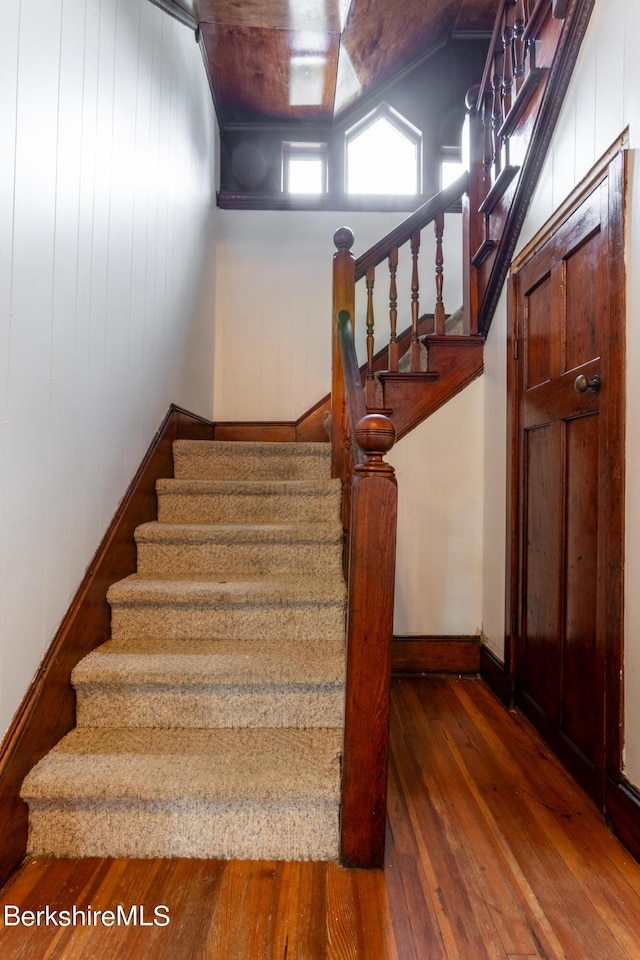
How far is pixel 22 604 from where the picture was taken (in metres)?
1.21

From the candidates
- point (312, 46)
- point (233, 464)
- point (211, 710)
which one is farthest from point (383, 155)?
point (211, 710)

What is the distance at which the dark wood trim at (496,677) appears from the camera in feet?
6.47

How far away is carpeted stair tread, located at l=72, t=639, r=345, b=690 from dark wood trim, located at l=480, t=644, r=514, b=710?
86 centimetres

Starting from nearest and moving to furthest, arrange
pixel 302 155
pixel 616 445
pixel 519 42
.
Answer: pixel 616 445
pixel 519 42
pixel 302 155

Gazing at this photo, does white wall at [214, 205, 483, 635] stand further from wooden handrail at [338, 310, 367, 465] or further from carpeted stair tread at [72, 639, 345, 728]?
carpeted stair tread at [72, 639, 345, 728]

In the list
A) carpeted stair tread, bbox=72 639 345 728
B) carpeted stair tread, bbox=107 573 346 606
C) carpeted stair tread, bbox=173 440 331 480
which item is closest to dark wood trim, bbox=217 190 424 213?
carpeted stair tread, bbox=173 440 331 480

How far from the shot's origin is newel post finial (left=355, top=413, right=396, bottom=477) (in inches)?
45.9

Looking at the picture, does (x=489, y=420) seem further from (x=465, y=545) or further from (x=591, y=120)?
(x=591, y=120)

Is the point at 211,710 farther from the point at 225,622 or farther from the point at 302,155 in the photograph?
the point at 302,155

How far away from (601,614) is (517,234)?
1.52 m

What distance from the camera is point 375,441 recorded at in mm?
1168

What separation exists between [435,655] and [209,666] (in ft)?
4.11

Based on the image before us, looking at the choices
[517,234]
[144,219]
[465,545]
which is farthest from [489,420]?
[144,219]

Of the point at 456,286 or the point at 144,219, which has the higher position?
the point at 456,286
